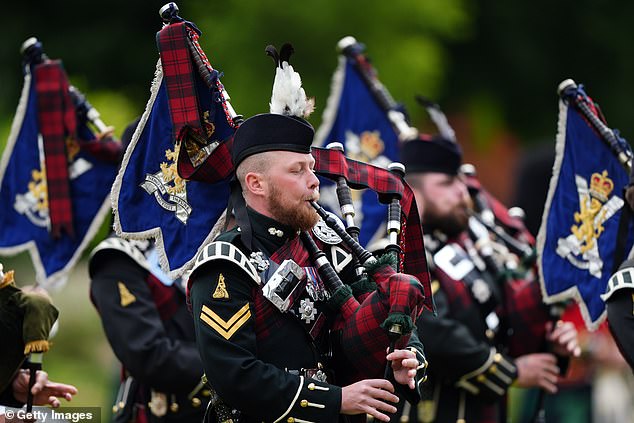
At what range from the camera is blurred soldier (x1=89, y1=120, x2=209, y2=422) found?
6.59m

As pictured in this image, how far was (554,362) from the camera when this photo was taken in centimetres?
743

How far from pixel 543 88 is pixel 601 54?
106 centimetres

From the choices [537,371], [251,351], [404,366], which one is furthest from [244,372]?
[537,371]

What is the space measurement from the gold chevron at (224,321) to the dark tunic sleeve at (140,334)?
5.70 feet

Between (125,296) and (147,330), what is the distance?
0.71 ft

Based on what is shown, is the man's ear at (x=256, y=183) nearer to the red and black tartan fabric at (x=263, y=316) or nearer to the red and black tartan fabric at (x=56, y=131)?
the red and black tartan fabric at (x=263, y=316)

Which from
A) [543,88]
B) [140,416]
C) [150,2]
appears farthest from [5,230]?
[543,88]

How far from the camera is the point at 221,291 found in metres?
4.91

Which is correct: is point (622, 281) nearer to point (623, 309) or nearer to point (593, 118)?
point (623, 309)

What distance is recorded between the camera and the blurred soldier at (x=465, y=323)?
23.6 ft

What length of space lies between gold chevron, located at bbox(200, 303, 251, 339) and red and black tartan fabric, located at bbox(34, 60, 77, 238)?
234 centimetres

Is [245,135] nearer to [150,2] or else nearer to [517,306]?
[517,306]

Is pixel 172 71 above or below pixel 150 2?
below

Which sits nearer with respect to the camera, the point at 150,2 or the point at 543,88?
the point at 150,2
